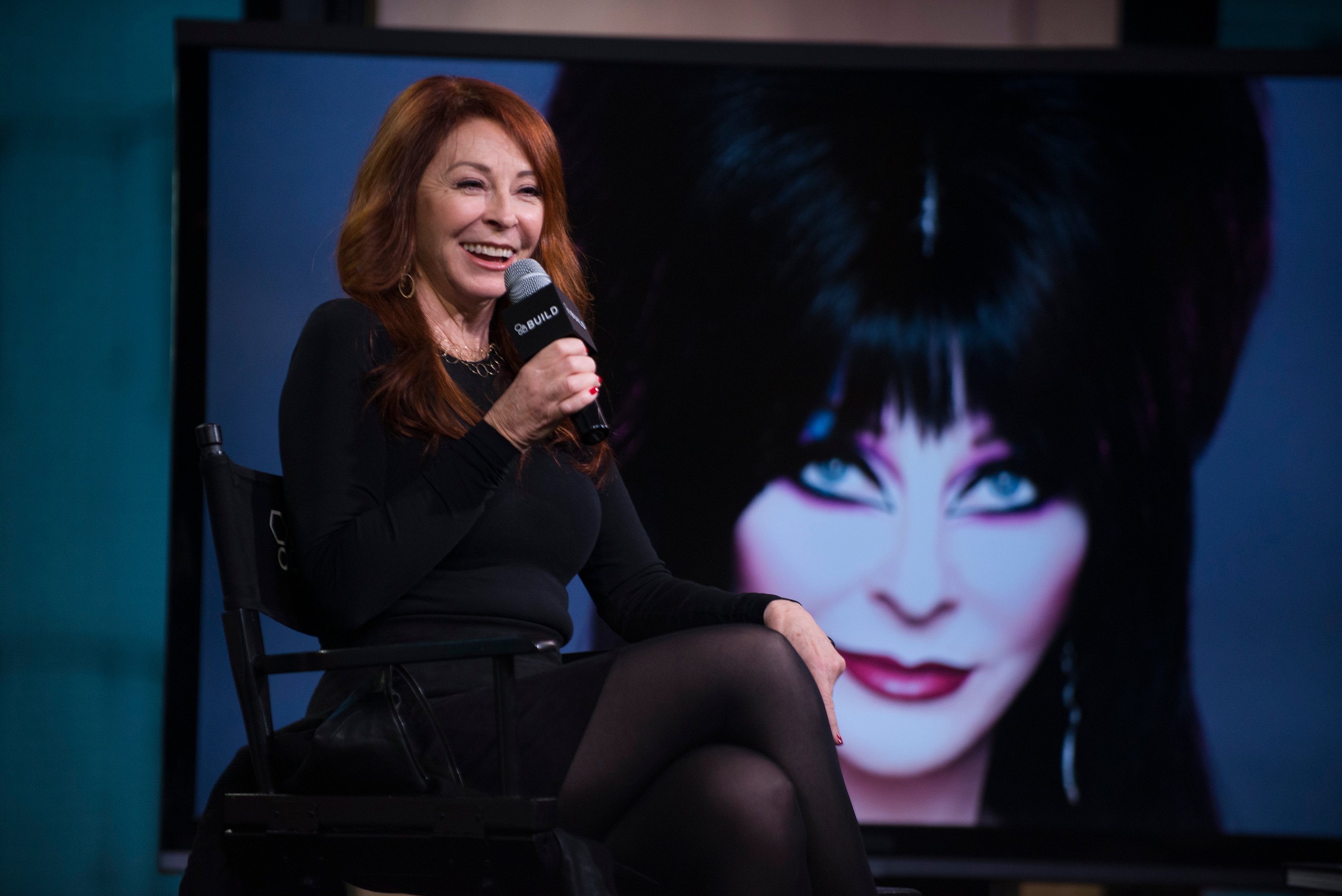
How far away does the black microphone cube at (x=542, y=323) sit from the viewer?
116 cm

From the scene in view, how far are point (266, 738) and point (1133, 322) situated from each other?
1978mm

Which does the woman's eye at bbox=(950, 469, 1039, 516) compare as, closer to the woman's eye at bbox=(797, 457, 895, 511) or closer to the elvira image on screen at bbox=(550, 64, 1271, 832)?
the elvira image on screen at bbox=(550, 64, 1271, 832)

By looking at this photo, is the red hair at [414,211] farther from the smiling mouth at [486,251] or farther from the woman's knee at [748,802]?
the woman's knee at [748,802]

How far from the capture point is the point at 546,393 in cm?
113

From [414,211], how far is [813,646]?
2.42 ft

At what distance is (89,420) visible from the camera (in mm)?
2520

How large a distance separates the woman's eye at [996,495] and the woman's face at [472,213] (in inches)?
50.7

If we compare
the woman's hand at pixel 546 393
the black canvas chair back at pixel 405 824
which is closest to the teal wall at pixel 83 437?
the black canvas chair back at pixel 405 824

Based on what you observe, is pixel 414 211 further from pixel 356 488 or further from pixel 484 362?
pixel 356 488

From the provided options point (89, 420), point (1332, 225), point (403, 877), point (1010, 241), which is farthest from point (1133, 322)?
point (89, 420)

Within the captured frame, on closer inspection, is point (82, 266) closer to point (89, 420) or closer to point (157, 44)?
point (89, 420)

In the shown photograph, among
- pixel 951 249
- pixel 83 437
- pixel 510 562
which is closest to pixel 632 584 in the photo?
pixel 510 562

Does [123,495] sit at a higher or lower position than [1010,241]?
lower

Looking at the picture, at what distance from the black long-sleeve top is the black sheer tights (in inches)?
8.3
